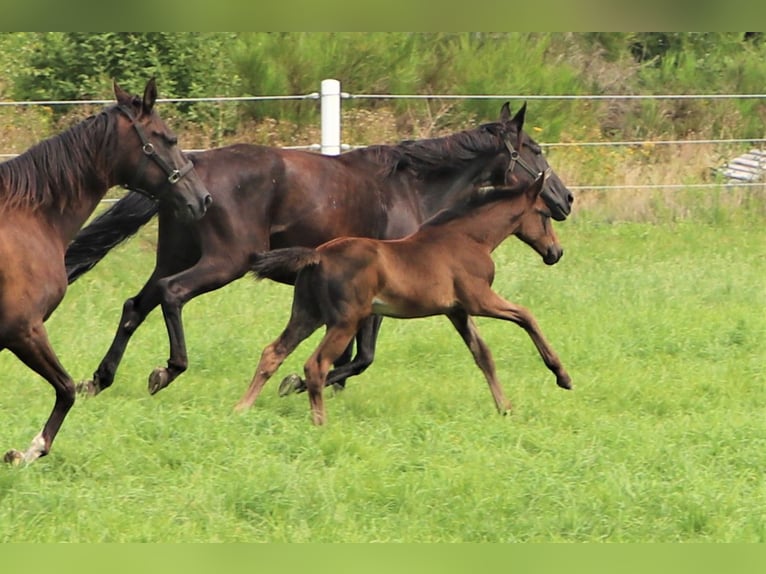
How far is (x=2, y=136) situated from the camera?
1320 centimetres

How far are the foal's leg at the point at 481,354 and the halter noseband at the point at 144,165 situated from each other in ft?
5.73

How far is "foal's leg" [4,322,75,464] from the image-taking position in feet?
20.5

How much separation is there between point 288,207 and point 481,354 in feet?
4.96

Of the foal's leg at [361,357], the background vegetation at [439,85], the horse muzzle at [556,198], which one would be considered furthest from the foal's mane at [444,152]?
the background vegetation at [439,85]

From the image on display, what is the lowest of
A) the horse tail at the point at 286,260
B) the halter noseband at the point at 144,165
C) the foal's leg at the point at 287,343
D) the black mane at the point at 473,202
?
the foal's leg at the point at 287,343

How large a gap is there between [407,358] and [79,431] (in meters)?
2.76

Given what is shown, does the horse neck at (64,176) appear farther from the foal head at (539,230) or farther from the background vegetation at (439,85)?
the background vegetation at (439,85)

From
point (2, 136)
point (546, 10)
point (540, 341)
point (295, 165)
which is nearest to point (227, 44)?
point (2, 136)

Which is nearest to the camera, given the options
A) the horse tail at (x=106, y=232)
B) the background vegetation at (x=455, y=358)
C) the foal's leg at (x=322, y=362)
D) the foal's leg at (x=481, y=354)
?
the background vegetation at (x=455, y=358)

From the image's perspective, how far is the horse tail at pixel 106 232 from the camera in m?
8.42

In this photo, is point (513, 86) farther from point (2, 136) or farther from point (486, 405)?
point (486, 405)

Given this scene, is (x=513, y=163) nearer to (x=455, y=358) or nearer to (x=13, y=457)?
(x=455, y=358)

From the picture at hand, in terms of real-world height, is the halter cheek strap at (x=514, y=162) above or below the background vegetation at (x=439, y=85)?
above

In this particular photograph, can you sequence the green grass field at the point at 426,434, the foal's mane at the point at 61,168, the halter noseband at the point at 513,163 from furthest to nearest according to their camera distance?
the halter noseband at the point at 513,163, the foal's mane at the point at 61,168, the green grass field at the point at 426,434
